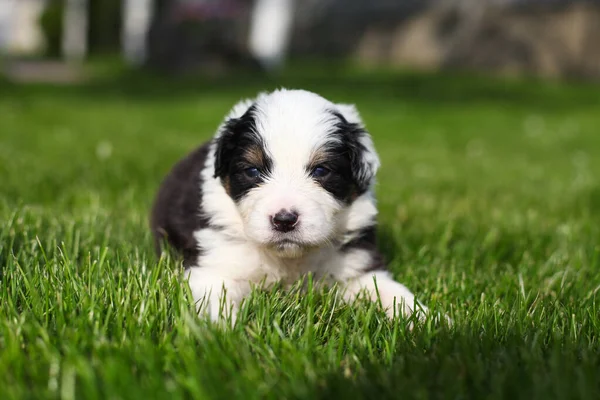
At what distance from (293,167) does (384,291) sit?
2.28 feet

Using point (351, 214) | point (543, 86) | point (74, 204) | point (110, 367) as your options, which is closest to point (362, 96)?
point (543, 86)

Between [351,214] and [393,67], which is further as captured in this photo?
[393,67]

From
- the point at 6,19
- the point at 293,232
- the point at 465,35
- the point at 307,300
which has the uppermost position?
the point at 465,35

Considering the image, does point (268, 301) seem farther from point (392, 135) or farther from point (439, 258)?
point (392, 135)

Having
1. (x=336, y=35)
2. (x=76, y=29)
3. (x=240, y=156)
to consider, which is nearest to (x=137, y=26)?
(x=76, y=29)

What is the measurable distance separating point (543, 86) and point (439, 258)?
619 inches

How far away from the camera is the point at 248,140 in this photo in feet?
10.7

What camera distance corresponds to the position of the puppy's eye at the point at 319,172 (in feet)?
10.3

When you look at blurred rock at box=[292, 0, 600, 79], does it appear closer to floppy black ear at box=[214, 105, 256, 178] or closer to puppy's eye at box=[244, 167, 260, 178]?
floppy black ear at box=[214, 105, 256, 178]

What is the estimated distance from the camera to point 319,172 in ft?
10.4

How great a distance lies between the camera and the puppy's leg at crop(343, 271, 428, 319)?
2.90 m

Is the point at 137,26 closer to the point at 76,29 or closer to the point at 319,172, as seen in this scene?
the point at 76,29

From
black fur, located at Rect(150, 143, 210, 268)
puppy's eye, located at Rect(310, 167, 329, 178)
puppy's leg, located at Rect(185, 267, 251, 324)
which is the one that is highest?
puppy's eye, located at Rect(310, 167, 329, 178)

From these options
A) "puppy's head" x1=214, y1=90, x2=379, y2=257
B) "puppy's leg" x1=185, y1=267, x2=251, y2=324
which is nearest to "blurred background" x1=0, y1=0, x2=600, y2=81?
"puppy's head" x1=214, y1=90, x2=379, y2=257
